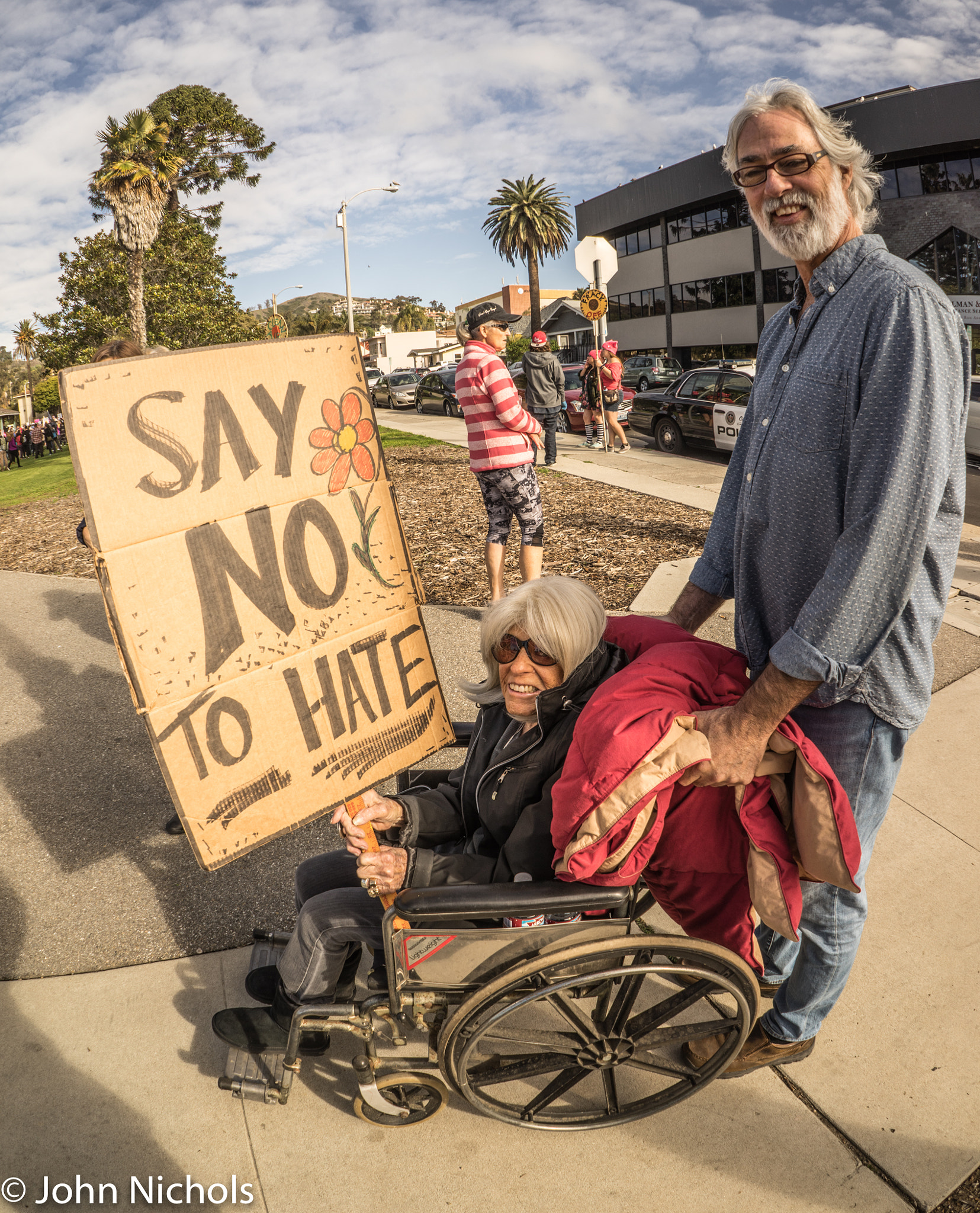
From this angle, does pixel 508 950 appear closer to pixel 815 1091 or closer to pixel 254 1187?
pixel 254 1187

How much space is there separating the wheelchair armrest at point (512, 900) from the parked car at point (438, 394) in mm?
21758

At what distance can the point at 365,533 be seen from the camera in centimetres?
207

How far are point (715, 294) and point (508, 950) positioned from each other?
134 feet

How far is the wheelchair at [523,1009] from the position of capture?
179 centimetres

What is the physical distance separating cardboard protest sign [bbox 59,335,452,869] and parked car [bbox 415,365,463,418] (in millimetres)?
21258

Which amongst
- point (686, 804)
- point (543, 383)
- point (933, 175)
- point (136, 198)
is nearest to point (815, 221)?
point (686, 804)

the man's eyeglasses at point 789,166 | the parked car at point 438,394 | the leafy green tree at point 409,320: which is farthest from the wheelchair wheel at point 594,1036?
the leafy green tree at point 409,320

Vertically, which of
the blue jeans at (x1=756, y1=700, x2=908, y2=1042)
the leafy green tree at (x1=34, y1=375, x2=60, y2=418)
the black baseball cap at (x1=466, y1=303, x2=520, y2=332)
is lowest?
the blue jeans at (x1=756, y1=700, x2=908, y2=1042)

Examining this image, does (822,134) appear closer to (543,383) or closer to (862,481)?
(862,481)

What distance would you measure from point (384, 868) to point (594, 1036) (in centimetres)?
66

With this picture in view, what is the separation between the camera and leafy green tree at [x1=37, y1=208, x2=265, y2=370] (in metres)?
26.3

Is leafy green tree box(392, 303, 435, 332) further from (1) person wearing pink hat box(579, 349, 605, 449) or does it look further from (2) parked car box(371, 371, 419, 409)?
(1) person wearing pink hat box(579, 349, 605, 449)

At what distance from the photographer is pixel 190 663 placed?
179 centimetres

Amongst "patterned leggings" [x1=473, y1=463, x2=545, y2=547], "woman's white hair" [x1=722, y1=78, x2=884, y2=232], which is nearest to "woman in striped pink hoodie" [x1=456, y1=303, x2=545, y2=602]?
"patterned leggings" [x1=473, y1=463, x2=545, y2=547]
